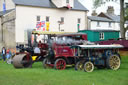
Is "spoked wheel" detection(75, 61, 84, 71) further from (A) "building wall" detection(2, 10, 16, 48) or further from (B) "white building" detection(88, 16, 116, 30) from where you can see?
(B) "white building" detection(88, 16, 116, 30)

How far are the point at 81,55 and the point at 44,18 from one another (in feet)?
99.0

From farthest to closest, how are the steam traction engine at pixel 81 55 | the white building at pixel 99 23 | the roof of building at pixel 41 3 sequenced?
1. the white building at pixel 99 23
2. the roof of building at pixel 41 3
3. the steam traction engine at pixel 81 55

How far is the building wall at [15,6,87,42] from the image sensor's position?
4175 centimetres

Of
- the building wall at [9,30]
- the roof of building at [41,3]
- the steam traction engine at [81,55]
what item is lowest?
the steam traction engine at [81,55]

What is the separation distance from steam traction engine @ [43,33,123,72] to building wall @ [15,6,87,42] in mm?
21697

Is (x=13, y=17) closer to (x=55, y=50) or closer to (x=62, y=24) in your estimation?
(x=62, y=24)

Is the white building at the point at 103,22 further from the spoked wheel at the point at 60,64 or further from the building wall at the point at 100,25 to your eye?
the spoked wheel at the point at 60,64

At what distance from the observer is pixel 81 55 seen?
15.9 metres

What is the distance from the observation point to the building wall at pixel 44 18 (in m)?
41.8

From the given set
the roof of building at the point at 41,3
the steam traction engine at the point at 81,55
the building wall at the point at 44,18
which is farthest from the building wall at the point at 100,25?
the steam traction engine at the point at 81,55

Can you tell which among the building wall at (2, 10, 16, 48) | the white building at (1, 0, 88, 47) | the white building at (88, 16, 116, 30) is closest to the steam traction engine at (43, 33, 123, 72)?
the white building at (1, 0, 88, 47)

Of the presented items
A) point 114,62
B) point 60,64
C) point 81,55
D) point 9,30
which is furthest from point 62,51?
point 9,30

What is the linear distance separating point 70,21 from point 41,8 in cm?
642

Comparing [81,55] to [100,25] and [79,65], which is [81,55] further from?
[100,25]
